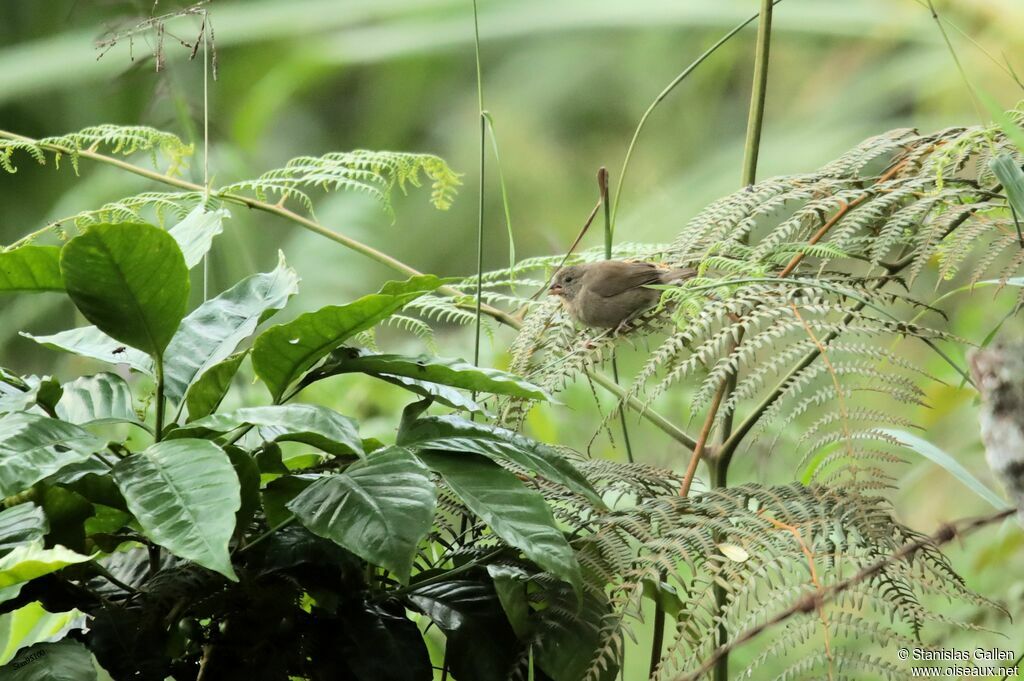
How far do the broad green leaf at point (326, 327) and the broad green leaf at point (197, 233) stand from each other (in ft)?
0.52

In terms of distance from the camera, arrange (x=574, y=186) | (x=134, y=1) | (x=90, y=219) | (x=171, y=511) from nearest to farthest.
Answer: (x=171, y=511) → (x=90, y=219) → (x=134, y=1) → (x=574, y=186)

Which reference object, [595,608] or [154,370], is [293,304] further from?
[595,608]

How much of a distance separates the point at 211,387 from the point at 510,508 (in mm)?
301

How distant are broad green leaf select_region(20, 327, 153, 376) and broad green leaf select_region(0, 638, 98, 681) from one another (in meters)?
0.27

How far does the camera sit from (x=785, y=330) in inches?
33.3

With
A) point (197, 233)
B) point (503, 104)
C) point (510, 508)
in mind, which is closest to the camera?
point (510, 508)

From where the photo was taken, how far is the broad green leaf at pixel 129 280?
0.77m

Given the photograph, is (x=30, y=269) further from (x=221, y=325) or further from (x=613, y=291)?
(x=613, y=291)

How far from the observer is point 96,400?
0.92 meters

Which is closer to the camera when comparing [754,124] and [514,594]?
[514,594]

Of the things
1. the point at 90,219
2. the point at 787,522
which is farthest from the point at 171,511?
the point at 90,219

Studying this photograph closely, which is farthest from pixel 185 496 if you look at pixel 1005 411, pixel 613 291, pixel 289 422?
pixel 613 291

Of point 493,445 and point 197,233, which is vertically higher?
point 197,233

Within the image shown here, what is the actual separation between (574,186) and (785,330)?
2.54 metres
